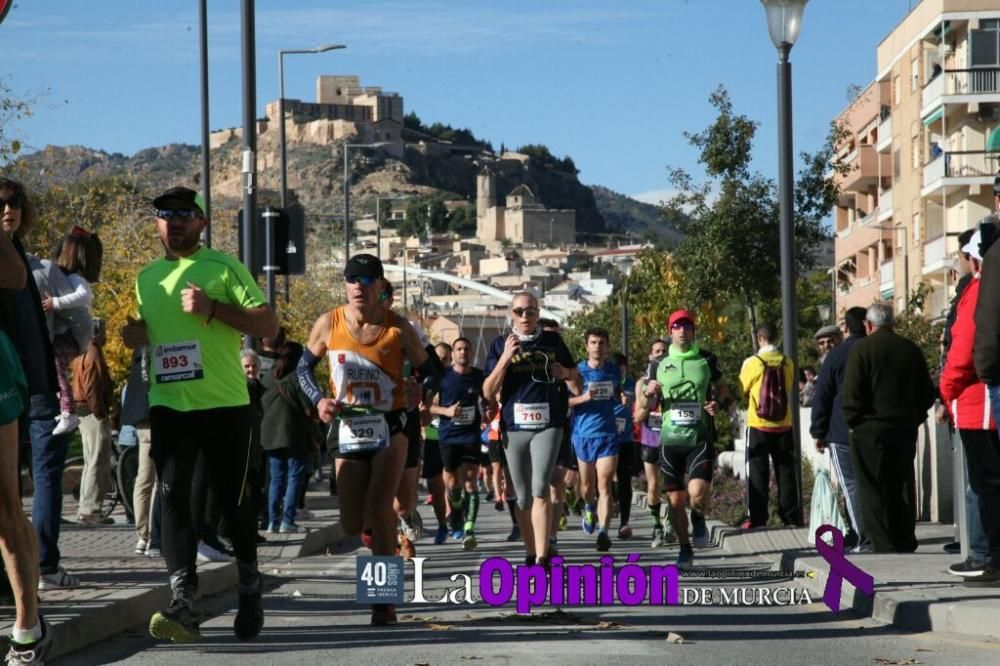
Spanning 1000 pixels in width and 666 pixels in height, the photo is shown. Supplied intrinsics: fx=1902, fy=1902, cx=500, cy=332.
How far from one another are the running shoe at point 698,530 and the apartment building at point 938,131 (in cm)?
4604

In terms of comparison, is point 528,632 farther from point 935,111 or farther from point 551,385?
point 935,111

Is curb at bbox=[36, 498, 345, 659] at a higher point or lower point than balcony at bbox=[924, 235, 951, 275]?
lower

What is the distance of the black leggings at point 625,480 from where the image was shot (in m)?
19.6

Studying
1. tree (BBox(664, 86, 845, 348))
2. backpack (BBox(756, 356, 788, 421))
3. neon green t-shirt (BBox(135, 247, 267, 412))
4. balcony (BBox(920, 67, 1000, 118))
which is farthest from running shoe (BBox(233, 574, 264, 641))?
balcony (BBox(920, 67, 1000, 118))

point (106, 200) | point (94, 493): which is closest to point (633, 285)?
point (106, 200)

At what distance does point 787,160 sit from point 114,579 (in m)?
8.74

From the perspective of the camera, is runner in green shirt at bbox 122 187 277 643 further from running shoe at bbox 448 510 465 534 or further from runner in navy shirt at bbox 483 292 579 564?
running shoe at bbox 448 510 465 534

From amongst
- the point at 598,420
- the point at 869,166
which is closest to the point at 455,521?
the point at 598,420

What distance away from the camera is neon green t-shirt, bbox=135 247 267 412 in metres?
9.21

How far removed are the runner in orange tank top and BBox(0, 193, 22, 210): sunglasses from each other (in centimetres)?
188

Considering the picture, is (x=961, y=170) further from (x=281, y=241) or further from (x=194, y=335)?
(x=194, y=335)

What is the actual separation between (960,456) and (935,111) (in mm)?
58379

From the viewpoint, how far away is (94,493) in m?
18.5

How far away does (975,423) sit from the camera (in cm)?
1122
